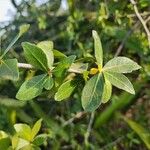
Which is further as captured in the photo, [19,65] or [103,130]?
[103,130]

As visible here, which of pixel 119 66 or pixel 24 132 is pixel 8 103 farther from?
pixel 119 66

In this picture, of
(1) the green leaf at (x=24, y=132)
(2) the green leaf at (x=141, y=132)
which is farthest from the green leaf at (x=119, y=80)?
(2) the green leaf at (x=141, y=132)

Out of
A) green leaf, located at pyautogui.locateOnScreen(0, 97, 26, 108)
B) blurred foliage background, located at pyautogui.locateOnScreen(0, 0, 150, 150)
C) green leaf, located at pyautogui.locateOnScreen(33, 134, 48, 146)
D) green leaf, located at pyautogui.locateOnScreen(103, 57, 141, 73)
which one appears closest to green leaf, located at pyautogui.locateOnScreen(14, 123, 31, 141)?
green leaf, located at pyautogui.locateOnScreen(33, 134, 48, 146)

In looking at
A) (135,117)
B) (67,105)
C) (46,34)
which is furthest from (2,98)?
(135,117)

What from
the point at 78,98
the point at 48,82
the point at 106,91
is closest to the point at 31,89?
the point at 48,82

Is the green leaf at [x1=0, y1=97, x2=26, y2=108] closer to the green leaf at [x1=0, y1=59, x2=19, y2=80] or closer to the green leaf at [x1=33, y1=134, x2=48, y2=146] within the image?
the green leaf at [x1=33, y1=134, x2=48, y2=146]

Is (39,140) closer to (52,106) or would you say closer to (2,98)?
(2,98)
